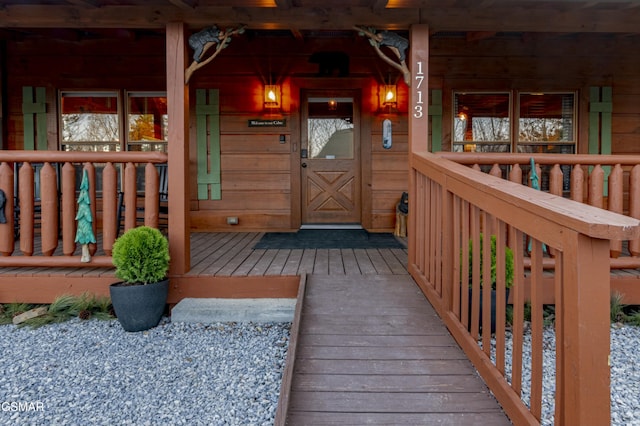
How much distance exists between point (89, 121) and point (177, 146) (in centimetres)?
278

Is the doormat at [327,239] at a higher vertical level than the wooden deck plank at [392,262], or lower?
higher

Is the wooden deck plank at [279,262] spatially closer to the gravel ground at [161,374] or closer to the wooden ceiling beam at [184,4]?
the gravel ground at [161,374]

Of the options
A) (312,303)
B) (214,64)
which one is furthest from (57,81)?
(312,303)

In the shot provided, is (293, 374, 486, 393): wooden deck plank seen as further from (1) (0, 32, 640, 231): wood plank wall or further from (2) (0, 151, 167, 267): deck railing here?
(1) (0, 32, 640, 231): wood plank wall

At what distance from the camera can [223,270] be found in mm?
2928

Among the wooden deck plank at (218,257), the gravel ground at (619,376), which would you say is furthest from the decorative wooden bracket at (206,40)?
the gravel ground at (619,376)

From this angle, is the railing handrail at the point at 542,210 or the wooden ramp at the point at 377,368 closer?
the railing handrail at the point at 542,210

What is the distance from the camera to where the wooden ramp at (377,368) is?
145cm

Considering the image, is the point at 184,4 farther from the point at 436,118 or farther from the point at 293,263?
the point at 436,118

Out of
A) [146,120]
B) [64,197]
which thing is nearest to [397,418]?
[64,197]

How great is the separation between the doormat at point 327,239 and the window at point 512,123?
5.28 ft

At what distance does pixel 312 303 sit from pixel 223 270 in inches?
34.7

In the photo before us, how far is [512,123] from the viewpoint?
478 centimetres

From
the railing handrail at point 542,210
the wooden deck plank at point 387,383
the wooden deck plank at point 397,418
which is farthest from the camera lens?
the wooden deck plank at point 387,383
